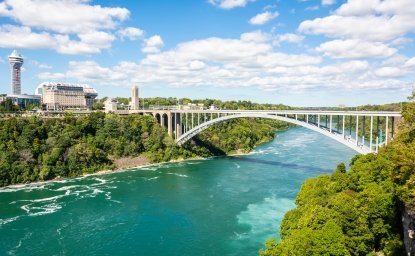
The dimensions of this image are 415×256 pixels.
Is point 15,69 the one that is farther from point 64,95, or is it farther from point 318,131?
point 318,131

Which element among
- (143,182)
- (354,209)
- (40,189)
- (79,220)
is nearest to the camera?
(354,209)

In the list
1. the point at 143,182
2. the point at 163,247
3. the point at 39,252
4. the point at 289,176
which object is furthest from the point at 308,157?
the point at 39,252

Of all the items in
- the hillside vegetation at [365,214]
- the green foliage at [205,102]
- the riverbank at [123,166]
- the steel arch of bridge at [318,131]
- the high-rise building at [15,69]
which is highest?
the high-rise building at [15,69]

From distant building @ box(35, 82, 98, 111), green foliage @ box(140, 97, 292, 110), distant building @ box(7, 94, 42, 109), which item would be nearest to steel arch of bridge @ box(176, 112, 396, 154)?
green foliage @ box(140, 97, 292, 110)

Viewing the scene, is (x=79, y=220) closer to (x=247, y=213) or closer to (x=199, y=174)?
(x=247, y=213)

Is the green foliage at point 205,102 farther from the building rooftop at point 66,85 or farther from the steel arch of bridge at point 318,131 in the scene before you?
the steel arch of bridge at point 318,131

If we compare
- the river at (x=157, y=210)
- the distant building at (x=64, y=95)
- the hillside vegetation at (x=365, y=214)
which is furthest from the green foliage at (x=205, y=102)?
the hillside vegetation at (x=365, y=214)

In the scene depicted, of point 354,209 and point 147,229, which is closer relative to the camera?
point 354,209

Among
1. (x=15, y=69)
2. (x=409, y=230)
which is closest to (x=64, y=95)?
(x=15, y=69)
